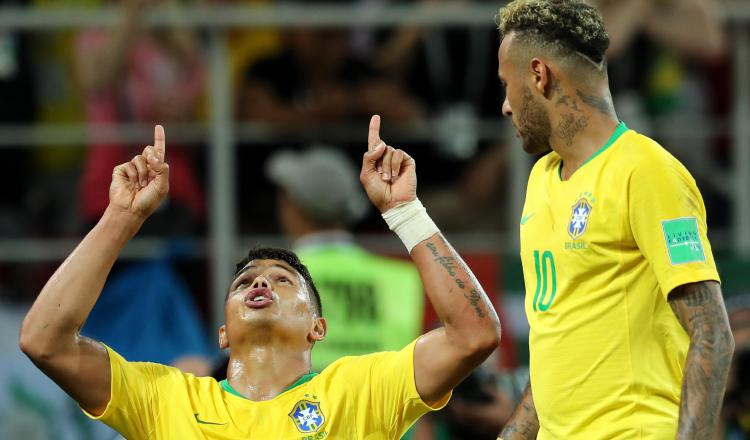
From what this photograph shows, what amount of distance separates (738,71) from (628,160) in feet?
15.3

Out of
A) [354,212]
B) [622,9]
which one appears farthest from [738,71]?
[354,212]

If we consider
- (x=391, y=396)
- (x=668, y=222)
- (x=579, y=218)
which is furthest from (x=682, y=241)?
(x=391, y=396)

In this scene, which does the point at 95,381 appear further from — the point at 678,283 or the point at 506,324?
the point at 506,324

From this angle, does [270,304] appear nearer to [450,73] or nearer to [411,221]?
[411,221]

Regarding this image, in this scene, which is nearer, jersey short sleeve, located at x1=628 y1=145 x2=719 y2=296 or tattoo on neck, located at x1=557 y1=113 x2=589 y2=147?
jersey short sleeve, located at x1=628 y1=145 x2=719 y2=296

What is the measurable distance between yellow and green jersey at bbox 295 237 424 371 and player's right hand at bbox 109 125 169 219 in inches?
93.5

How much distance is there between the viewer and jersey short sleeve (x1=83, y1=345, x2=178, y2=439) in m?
4.85

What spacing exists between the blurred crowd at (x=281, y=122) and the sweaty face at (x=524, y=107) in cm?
313

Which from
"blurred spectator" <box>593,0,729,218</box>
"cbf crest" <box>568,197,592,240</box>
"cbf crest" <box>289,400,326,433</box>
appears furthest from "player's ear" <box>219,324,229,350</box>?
"blurred spectator" <box>593,0,729,218</box>

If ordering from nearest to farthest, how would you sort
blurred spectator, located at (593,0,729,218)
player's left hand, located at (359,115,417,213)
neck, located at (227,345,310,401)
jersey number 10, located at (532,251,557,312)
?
1. jersey number 10, located at (532,251,557,312)
2. player's left hand, located at (359,115,417,213)
3. neck, located at (227,345,310,401)
4. blurred spectator, located at (593,0,729,218)

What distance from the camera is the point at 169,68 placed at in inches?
331

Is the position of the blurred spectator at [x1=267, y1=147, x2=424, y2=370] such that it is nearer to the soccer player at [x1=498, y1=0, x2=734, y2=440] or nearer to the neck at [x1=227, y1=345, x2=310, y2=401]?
the neck at [x1=227, y1=345, x2=310, y2=401]

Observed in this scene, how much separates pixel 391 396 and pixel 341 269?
2.44 metres

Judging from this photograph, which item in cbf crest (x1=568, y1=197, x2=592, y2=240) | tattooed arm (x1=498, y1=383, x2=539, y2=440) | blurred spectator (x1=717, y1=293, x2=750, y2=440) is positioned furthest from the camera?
blurred spectator (x1=717, y1=293, x2=750, y2=440)
